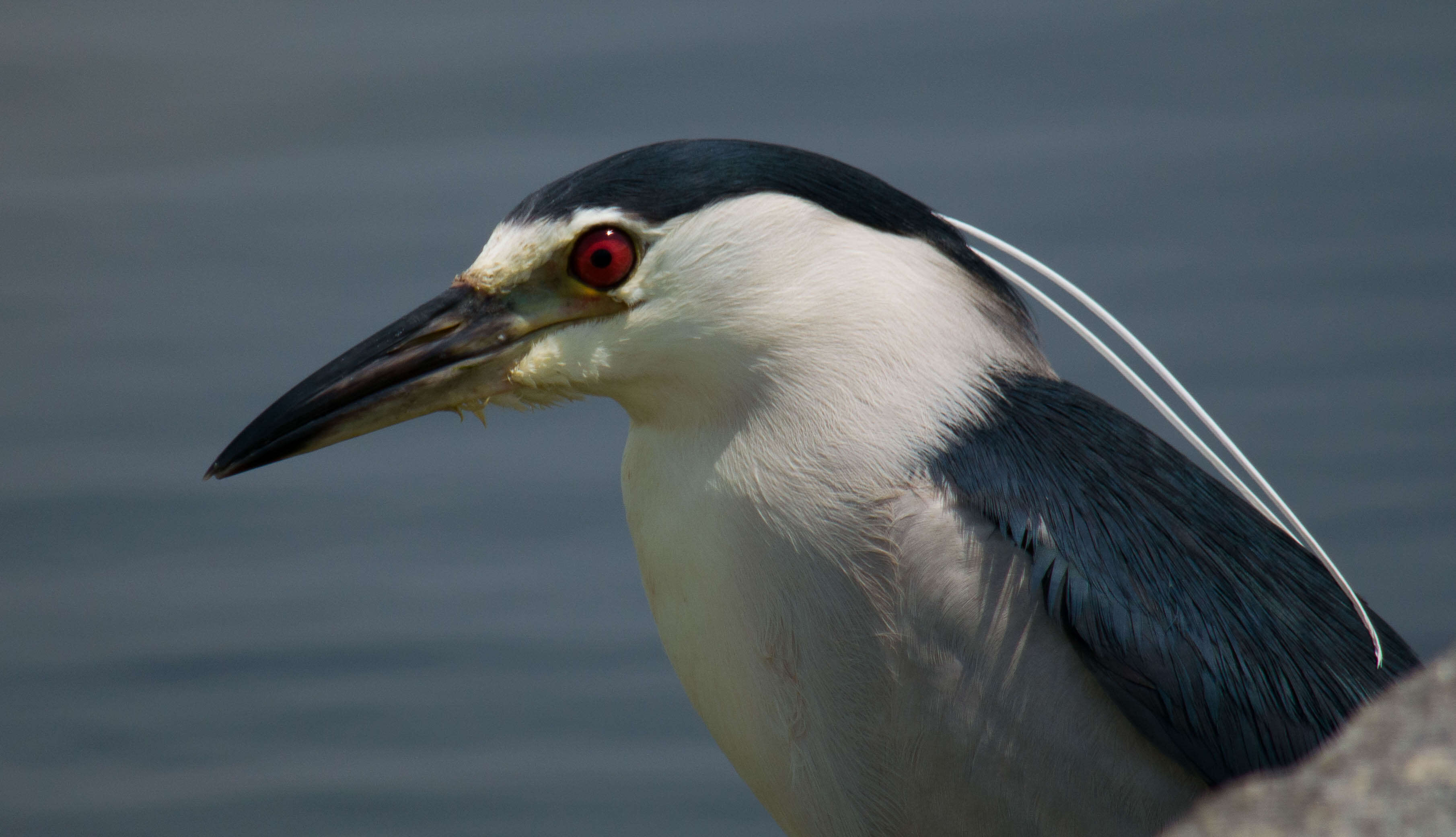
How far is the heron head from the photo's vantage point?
104 centimetres

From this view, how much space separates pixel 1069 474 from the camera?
104 centimetres

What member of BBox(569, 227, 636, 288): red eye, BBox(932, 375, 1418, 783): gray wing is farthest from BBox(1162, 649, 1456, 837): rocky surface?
BBox(569, 227, 636, 288): red eye

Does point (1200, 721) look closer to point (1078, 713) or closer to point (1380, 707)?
point (1078, 713)

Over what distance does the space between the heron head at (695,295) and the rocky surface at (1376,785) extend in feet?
2.06

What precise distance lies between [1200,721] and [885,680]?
233mm

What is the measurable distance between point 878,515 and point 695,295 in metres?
0.22

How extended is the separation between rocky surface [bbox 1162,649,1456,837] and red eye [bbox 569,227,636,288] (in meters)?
0.68

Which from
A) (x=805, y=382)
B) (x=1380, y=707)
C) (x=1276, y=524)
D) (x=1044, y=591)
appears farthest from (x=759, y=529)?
(x=1380, y=707)

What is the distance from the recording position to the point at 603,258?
104cm

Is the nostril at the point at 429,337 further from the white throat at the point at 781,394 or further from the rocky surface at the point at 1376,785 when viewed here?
the rocky surface at the point at 1376,785

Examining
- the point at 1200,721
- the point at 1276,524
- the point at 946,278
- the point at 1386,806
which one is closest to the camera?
the point at 1386,806

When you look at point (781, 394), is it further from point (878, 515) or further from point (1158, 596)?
point (1158, 596)

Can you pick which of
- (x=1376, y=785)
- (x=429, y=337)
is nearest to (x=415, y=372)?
(x=429, y=337)

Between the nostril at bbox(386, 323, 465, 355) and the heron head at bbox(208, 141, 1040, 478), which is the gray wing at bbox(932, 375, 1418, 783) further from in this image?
the nostril at bbox(386, 323, 465, 355)
